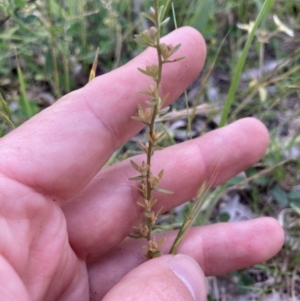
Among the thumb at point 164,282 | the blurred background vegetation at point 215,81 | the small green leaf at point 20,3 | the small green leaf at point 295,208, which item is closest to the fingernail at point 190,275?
the thumb at point 164,282

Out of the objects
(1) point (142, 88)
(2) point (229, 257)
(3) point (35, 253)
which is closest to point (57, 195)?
(3) point (35, 253)

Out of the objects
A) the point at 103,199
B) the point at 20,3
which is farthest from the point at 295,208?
the point at 20,3

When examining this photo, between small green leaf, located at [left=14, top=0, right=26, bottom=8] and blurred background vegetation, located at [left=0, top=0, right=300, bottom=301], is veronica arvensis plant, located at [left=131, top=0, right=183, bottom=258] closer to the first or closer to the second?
blurred background vegetation, located at [left=0, top=0, right=300, bottom=301]

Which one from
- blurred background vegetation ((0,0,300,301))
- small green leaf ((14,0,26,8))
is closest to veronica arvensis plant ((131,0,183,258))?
blurred background vegetation ((0,0,300,301))

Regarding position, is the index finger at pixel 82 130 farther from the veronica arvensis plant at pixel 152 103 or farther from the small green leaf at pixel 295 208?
the small green leaf at pixel 295 208

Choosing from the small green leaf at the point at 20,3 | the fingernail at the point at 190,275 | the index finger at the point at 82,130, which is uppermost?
the small green leaf at the point at 20,3

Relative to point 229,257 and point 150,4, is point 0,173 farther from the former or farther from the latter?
point 150,4
